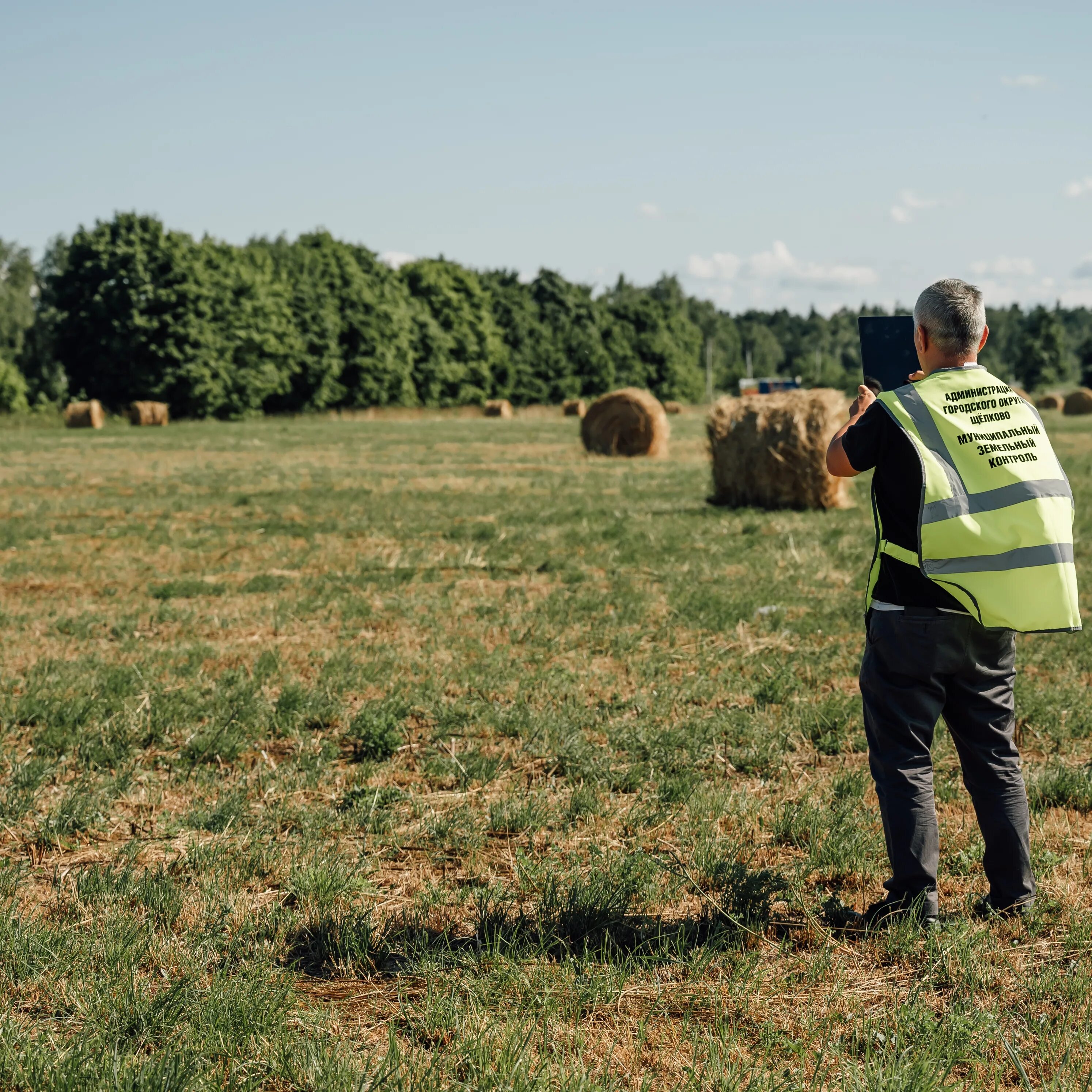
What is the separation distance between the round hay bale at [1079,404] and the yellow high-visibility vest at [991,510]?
58861 mm

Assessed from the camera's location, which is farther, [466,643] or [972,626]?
[466,643]

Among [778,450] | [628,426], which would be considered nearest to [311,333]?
[628,426]

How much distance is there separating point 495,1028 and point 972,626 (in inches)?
82.6

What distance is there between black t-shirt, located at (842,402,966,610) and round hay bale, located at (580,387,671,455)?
74.6ft

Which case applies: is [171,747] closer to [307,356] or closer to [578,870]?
[578,870]

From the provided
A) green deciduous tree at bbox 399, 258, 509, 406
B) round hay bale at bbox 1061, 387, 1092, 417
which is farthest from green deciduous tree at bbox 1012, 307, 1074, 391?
green deciduous tree at bbox 399, 258, 509, 406

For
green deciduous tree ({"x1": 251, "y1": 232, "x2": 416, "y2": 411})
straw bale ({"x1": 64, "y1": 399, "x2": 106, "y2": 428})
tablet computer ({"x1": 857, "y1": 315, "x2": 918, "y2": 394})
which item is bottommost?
tablet computer ({"x1": 857, "y1": 315, "x2": 918, "y2": 394})

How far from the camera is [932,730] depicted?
381cm

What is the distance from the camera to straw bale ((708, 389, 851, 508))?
50.2 feet

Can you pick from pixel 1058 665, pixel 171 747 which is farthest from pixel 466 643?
pixel 1058 665

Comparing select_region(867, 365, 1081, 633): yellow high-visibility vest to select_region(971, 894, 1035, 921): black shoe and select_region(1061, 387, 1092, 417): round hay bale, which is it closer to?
select_region(971, 894, 1035, 921): black shoe

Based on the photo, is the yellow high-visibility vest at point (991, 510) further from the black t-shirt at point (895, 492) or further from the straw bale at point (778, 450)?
the straw bale at point (778, 450)

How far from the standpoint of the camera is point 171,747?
5898 millimetres

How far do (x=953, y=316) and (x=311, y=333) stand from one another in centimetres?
6294
